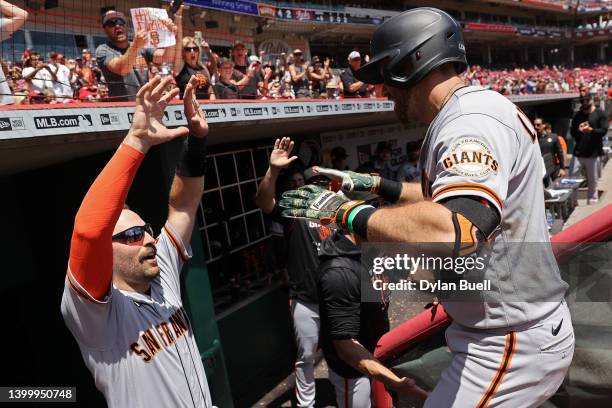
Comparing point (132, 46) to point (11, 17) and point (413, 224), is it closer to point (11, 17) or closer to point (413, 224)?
point (11, 17)

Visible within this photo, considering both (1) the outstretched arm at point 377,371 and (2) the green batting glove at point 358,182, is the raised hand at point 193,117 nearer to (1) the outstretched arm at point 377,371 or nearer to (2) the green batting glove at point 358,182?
(2) the green batting glove at point 358,182

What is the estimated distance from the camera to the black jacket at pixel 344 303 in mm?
3057

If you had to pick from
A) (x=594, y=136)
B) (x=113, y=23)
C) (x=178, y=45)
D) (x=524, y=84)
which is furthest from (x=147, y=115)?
(x=524, y=84)

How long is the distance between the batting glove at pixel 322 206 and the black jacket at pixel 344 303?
1.14 meters

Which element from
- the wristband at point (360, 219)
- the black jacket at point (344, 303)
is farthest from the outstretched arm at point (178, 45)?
the wristband at point (360, 219)

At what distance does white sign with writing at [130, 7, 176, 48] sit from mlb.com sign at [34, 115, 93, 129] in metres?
1.49

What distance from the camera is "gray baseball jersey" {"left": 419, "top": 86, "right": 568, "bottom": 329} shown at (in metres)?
1.58

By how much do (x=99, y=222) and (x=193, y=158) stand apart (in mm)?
895

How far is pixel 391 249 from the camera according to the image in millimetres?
1784

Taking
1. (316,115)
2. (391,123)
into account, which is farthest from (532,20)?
(316,115)

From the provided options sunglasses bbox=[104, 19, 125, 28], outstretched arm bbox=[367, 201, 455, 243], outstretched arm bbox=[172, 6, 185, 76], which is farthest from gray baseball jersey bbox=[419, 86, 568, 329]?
outstretched arm bbox=[172, 6, 185, 76]

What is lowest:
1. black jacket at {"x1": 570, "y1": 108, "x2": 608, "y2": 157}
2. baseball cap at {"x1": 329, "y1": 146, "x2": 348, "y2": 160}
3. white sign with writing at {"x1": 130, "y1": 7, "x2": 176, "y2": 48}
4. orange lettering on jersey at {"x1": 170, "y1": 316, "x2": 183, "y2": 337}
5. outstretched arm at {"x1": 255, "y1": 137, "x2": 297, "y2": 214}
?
black jacket at {"x1": 570, "y1": 108, "x2": 608, "y2": 157}

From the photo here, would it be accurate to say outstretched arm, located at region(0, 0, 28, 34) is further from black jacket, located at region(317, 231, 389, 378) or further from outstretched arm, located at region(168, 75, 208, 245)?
black jacket, located at region(317, 231, 389, 378)

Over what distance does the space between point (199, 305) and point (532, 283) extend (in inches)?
129
